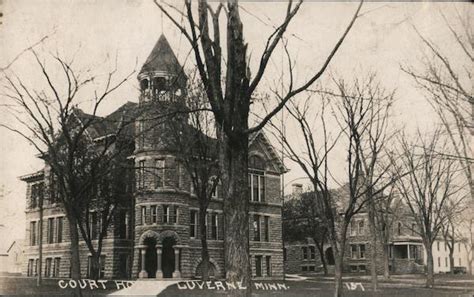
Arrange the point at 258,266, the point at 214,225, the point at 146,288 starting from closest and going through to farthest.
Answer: the point at 146,288 → the point at 214,225 → the point at 258,266

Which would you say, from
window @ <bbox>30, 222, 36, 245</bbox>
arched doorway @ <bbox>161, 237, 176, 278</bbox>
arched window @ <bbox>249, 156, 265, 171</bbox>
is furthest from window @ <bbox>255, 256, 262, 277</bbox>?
window @ <bbox>30, 222, 36, 245</bbox>

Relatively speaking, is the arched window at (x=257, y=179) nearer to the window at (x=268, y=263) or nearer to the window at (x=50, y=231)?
the window at (x=268, y=263)

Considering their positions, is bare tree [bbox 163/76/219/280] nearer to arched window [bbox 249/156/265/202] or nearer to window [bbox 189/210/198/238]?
window [bbox 189/210/198/238]

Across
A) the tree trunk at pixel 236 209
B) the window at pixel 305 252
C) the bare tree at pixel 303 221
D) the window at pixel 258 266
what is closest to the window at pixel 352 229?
the window at pixel 305 252

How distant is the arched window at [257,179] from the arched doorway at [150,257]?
887 centimetres

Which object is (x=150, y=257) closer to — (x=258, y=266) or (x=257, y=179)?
(x=258, y=266)

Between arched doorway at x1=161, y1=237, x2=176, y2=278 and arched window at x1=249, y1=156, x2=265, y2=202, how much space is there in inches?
310

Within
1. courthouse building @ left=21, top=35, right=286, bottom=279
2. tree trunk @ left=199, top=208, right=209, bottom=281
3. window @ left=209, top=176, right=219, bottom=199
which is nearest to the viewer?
window @ left=209, top=176, right=219, bottom=199

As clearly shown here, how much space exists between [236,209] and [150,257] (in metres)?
27.7

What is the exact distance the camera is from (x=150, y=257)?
34125 millimetres

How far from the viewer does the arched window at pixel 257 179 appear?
3975cm

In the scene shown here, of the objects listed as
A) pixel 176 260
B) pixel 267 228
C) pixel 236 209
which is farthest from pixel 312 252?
pixel 236 209

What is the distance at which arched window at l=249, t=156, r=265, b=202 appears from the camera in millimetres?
39753

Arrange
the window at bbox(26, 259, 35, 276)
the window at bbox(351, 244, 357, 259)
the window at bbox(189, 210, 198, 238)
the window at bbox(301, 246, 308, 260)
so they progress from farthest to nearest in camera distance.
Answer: the window at bbox(301, 246, 308, 260)
the window at bbox(351, 244, 357, 259)
the window at bbox(26, 259, 35, 276)
the window at bbox(189, 210, 198, 238)
